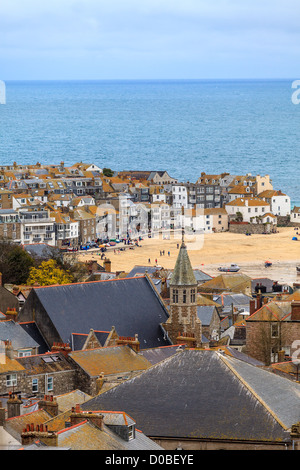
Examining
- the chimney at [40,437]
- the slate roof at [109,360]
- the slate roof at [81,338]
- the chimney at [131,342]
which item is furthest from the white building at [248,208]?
the chimney at [40,437]

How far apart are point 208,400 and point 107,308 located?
18.2 m

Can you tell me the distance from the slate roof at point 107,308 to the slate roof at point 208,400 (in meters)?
13.4

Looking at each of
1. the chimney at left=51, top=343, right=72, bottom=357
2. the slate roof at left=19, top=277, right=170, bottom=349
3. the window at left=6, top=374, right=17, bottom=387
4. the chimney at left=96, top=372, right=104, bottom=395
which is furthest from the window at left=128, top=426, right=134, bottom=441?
the slate roof at left=19, top=277, right=170, bottom=349

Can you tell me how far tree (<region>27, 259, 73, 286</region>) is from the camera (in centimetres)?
6319

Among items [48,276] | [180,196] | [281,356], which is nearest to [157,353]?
[281,356]

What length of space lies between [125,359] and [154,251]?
64544 mm

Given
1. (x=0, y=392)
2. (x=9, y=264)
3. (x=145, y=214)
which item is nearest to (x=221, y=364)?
(x=0, y=392)

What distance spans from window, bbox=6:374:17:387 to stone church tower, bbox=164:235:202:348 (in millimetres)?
10296

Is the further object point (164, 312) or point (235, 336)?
point (235, 336)

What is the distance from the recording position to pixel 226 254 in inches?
3991
